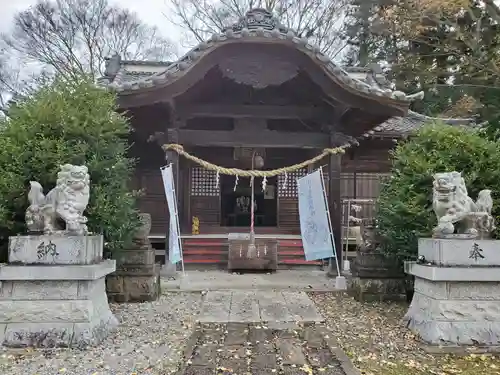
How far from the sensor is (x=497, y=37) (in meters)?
14.8

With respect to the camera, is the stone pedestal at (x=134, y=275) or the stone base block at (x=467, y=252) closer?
the stone base block at (x=467, y=252)

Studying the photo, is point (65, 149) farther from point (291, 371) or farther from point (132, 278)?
point (291, 371)

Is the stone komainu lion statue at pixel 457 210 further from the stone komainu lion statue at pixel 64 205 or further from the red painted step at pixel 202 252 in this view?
the red painted step at pixel 202 252

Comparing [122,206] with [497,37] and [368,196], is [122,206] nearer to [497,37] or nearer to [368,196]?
[368,196]

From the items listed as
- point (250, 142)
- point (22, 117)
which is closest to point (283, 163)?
point (250, 142)

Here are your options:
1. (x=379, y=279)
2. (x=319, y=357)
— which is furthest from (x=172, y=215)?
(x=319, y=357)

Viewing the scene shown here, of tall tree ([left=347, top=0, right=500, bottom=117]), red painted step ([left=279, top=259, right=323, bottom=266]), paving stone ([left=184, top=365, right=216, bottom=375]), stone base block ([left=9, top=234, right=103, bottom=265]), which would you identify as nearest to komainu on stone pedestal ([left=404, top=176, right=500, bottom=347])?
paving stone ([left=184, top=365, right=216, bottom=375])

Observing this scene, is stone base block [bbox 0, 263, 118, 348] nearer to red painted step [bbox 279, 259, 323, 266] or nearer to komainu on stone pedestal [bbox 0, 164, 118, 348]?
komainu on stone pedestal [bbox 0, 164, 118, 348]

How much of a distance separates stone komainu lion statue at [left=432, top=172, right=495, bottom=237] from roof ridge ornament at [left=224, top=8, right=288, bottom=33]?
4592mm

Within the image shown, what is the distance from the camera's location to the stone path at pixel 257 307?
5.89 m

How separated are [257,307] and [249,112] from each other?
4651 millimetres

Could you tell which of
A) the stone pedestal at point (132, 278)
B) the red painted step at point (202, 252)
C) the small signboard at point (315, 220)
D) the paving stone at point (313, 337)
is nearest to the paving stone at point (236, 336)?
the paving stone at point (313, 337)

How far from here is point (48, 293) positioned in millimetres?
4805

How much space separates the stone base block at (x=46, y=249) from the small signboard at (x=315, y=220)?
466cm
